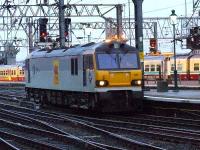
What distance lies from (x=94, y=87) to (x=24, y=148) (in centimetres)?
872

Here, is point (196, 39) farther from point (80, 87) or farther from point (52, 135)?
point (52, 135)

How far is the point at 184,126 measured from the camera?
19094mm

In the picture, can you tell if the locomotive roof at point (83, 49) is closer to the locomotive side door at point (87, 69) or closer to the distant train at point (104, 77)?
the distant train at point (104, 77)

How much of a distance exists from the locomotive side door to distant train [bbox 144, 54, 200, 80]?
33.1m

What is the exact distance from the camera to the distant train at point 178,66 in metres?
57.5

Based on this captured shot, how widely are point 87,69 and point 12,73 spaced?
182 feet

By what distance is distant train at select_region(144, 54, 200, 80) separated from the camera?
57.5 m

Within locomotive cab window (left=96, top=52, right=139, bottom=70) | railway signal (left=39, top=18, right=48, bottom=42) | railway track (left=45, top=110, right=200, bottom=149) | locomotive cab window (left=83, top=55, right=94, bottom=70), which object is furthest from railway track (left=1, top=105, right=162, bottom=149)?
railway signal (left=39, top=18, right=48, bottom=42)

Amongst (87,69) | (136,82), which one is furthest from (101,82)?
(136,82)

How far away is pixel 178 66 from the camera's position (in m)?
59.6

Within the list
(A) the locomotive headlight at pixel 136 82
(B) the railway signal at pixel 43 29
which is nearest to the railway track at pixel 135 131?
(A) the locomotive headlight at pixel 136 82

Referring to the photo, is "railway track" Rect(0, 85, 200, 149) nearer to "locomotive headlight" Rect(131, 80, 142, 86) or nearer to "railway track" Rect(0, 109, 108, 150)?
"railway track" Rect(0, 109, 108, 150)

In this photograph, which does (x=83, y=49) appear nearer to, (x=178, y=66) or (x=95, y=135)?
(x=95, y=135)

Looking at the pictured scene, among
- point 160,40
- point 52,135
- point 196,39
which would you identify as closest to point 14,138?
point 52,135
